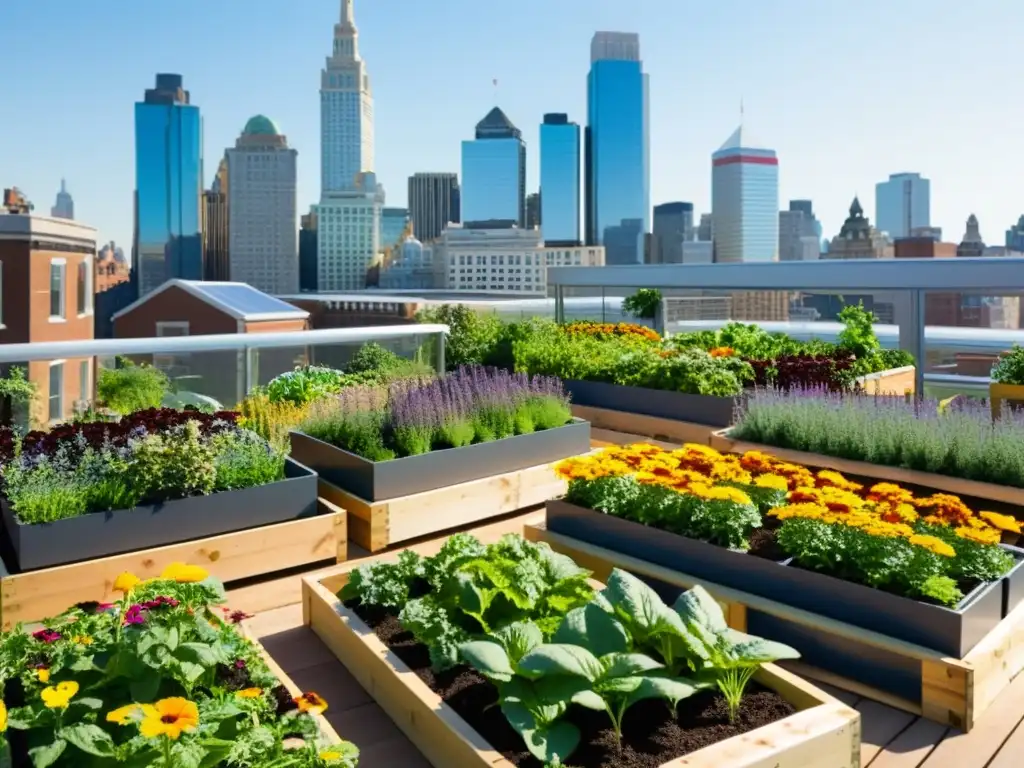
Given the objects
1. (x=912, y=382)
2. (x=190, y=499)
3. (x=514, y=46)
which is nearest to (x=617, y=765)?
(x=190, y=499)

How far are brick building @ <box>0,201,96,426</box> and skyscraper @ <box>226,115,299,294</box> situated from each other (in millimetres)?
112336

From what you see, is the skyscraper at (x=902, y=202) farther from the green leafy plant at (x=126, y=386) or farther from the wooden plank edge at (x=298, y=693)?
the wooden plank edge at (x=298, y=693)

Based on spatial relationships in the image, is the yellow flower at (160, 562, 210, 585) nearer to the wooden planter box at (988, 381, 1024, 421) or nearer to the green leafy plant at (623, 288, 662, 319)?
the wooden planter box at (988, 381, 1024, 421)

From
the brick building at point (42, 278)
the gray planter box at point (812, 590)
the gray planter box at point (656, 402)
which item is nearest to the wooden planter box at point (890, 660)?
the gray planter box at point (812, 590)

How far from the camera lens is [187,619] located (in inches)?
91.7

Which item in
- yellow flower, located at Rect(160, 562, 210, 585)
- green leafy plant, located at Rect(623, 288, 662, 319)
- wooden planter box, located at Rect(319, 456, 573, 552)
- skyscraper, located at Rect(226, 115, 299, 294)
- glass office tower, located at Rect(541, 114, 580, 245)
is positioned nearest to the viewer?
yellow flower, located at Rect(160, 562, 210, 585)

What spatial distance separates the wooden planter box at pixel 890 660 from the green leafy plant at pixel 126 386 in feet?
11.4

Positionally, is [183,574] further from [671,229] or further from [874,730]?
[671,229]

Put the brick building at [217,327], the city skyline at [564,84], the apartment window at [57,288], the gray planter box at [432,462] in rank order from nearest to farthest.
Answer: the gray planter box at [432,462]
the brick building at [217,327]
the city skyline at [564,84]
the apartment window at [57,288]

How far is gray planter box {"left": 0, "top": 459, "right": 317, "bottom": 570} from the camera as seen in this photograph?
3.27m

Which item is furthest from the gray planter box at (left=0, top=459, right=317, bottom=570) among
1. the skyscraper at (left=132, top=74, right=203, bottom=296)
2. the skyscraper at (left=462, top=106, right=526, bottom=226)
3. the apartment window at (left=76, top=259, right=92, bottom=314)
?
the skyscraper at (left=462, top=106, right=526, bottom=226)

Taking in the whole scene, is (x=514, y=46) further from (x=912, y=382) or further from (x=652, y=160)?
(x=652, y=160)

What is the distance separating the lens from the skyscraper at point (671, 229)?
160250 mm

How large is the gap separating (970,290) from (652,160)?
179 meters
